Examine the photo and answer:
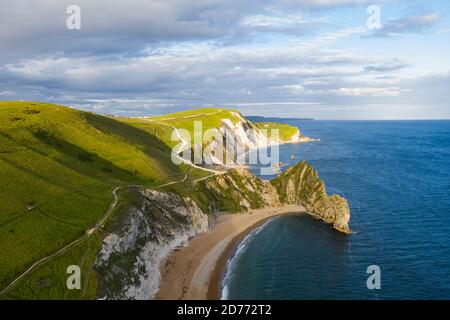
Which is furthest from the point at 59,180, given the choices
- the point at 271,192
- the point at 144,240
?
the point at 271,192

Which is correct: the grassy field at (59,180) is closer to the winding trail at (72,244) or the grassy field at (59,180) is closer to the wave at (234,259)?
the winding trail at (72,244)

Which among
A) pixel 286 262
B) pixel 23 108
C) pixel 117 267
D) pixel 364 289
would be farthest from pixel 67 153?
pixel 364 289

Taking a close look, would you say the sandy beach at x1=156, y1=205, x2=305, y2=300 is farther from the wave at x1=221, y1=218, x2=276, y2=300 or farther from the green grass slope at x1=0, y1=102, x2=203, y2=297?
the green grass slope at x1=0, y1=102, x2=203, y2=297

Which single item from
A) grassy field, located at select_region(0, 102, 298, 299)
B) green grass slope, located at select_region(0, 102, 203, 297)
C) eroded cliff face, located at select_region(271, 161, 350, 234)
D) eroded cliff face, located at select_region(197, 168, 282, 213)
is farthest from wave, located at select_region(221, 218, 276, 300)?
green grass slope, located at select_region(0, 102, 203, 297)

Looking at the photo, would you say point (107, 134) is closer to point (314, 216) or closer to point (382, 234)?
point (314, 216)

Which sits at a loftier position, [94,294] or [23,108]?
[23,108]

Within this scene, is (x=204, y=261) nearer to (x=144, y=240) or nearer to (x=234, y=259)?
(x=234, y=259)
